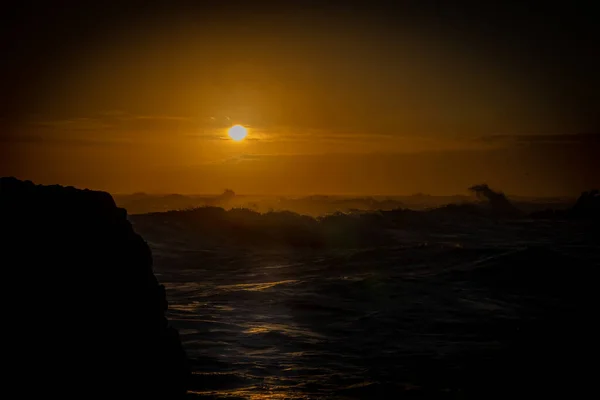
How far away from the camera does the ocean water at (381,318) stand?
10.9m

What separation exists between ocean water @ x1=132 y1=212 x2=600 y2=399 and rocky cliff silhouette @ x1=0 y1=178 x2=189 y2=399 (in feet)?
6.32

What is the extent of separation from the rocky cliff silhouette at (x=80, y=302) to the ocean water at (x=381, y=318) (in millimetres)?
1926

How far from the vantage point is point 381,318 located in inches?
634

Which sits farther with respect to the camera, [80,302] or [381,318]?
[381,318]

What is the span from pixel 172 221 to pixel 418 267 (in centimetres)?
2669

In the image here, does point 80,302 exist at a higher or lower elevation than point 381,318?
higher

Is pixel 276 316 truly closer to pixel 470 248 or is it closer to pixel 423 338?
pixel 423 338

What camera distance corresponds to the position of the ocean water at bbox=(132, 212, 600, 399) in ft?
35.7

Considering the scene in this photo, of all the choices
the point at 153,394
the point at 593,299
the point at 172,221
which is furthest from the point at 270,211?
the point at 153,394

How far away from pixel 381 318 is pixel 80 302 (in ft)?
32.4

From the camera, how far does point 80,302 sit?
764 cm

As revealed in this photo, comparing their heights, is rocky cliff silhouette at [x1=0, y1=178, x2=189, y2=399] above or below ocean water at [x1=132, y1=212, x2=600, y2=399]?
above

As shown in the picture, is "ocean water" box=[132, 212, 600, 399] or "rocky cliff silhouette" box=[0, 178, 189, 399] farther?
"ocean water" box=[132, 212, 600, 399]

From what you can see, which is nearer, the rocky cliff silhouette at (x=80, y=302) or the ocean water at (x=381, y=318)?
the rocky cliff silhouette at (x=80, y=302)
